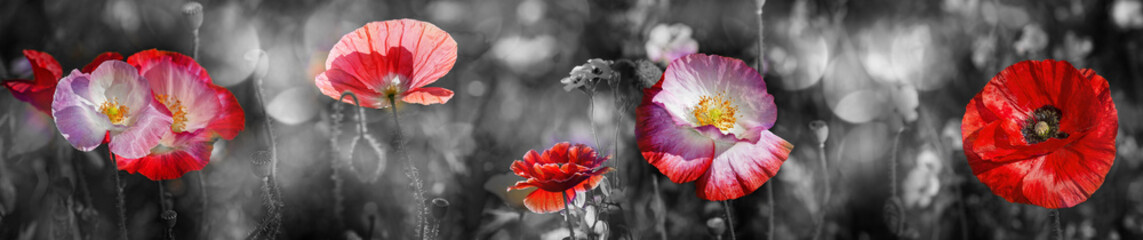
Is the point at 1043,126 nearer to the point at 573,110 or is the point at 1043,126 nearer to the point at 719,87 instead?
the point at 719,87

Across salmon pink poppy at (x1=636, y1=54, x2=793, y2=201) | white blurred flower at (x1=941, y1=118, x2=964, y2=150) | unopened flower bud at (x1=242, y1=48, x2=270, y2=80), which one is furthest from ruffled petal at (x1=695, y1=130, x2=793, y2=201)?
white blurred flower at (x1=941, y1=118, x2=964, y2=150)

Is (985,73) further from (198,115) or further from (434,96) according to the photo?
(198,115)

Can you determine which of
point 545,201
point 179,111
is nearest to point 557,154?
point 545,201

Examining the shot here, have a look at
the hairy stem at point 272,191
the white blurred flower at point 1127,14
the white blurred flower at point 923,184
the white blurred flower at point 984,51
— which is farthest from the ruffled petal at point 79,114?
the white blurred flower at point 1127,14

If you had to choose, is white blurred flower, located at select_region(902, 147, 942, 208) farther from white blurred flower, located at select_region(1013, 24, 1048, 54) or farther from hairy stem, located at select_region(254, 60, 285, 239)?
hairy stem, located at select_region(254, 60, 285, 239)

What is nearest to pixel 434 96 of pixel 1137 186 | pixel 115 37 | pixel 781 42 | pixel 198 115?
pixel 198 115
